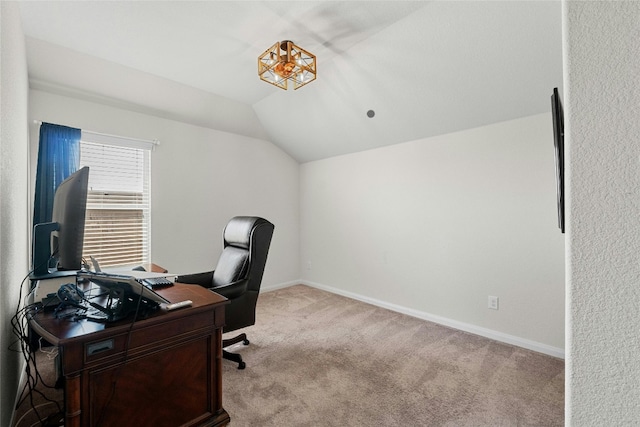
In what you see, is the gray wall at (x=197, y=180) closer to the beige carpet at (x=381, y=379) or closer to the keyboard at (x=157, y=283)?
the beige carpet at (x=381, y=379)

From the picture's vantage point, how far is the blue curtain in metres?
2.39

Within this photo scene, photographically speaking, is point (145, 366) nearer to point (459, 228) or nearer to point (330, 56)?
point (330, 56)

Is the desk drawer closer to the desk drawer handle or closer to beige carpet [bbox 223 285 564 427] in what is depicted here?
the desk drawer handle

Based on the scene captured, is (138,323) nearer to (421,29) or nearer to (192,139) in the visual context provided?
(421,29)

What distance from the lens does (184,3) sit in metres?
1.83

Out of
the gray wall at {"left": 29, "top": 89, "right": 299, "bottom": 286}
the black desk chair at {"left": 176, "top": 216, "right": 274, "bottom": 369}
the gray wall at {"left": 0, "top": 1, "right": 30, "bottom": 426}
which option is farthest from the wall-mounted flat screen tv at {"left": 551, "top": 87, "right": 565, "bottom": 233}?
the gray wall at {"left": 29, "top": 89, "right": 299, "bottom": 286}

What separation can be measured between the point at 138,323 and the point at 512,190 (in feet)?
9.71

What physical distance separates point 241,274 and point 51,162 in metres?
2.02

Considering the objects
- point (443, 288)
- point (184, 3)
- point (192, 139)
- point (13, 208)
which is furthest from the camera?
point (192, 139)

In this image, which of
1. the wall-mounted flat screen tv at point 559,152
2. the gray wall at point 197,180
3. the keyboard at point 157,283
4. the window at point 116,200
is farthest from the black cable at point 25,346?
the wall-mounted flat screen tv at point 559,152

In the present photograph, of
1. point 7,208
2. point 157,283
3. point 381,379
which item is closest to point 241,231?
point 157,283

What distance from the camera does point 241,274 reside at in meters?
2.19

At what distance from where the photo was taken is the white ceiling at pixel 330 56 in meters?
1.90

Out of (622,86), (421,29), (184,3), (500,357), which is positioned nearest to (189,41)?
(184,3)
